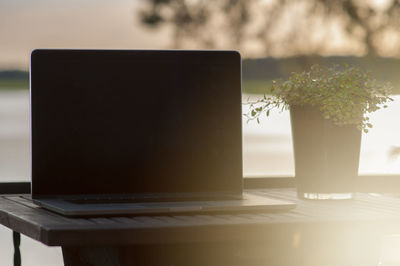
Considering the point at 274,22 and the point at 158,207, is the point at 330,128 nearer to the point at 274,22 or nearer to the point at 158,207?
the point at 158,207

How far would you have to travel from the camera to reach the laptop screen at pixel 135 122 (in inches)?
54.2

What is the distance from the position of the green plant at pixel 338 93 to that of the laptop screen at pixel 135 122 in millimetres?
166

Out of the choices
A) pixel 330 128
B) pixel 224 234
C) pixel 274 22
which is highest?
pixel 274 22

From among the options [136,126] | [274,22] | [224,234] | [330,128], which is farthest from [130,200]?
[274,22]

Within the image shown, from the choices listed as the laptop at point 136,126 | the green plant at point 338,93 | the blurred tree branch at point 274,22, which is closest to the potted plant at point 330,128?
the green plant at point 338,93

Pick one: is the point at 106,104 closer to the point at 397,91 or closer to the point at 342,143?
the point at 342,143

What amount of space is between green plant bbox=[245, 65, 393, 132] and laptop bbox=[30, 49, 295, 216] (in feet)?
0.55

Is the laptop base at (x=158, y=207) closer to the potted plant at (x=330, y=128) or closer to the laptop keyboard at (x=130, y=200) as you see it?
the laptop keyboard at (x=130, y=200)

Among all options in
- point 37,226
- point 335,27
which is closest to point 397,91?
point 335,27

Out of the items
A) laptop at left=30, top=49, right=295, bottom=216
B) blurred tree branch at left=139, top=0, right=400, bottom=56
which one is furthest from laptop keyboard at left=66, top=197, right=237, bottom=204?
blurred tree branch at left=139, top=0, right=400, bottom=56

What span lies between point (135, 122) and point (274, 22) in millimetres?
1347

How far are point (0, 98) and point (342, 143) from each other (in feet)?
5.77

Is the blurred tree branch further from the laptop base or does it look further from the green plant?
the laptop base

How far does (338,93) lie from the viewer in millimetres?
1521
